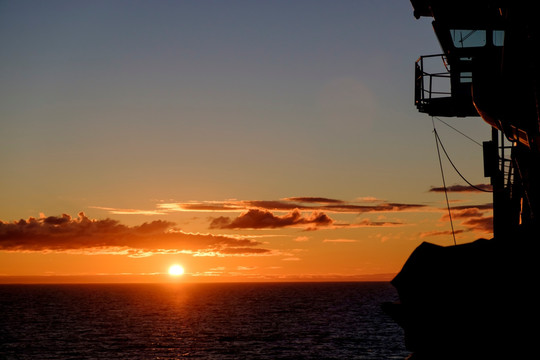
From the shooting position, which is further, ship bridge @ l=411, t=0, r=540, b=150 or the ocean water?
the ocean water

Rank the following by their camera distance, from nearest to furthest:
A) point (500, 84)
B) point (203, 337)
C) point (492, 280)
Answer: point (492, 280)
point (500, 84)
point (203, 337)

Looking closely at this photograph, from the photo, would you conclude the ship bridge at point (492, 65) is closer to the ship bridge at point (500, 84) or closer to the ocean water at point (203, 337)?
the ship bridge at point (500, 84)

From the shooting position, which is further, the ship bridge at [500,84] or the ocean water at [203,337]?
the ocean water at [203,337]

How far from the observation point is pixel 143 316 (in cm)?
12406

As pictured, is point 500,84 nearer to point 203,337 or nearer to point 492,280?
point 492,280

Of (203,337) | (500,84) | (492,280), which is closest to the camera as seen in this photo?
(492,280)

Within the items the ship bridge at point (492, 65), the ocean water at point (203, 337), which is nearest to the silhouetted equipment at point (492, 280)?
the ship bridge at point (492, 65)

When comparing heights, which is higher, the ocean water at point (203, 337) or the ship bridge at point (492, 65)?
the ship bridge at point (492, 65)

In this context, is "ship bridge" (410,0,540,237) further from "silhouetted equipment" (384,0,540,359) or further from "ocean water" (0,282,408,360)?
"ocean water" (0,282,408,360)

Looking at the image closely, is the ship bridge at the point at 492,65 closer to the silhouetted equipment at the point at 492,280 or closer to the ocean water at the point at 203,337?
the silhouetted equipment at the point at 492,280

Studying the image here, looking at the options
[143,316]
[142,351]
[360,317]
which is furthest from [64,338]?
[360,317]

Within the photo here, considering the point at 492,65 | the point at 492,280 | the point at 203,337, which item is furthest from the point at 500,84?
the point at 203,337

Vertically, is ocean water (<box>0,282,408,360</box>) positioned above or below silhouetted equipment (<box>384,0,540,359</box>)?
below

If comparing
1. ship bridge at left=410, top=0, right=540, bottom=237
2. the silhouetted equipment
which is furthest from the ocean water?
the silhouetted equipment
